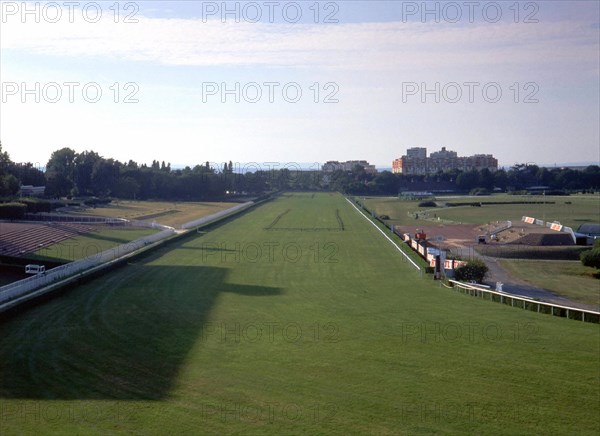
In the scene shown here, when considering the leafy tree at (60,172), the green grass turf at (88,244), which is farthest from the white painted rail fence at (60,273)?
the leafy tree at (60,172)

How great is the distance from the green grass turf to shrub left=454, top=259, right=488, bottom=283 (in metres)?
14.0

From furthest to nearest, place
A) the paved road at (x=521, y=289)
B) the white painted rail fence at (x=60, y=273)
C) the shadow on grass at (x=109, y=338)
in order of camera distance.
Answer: the paved road at (x=521, y=289) < the white painted rail fence at (x=60, y=273) < the shadow on grass at (x=109, y=338)

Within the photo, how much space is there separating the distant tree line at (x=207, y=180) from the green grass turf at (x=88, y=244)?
9.49 meters

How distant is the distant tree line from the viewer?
225 feet

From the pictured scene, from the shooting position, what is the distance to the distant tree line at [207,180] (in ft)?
225

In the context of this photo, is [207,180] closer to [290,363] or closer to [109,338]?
[109,338]

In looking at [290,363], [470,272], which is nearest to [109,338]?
[290,363]

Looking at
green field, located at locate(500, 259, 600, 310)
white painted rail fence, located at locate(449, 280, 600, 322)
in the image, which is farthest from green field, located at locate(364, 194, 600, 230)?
white painted rail fence, located at locate(449, 280, 600, 322)

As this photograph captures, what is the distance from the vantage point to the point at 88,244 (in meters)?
28.9

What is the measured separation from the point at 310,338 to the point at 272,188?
106401 mm

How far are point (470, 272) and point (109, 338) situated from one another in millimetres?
12982

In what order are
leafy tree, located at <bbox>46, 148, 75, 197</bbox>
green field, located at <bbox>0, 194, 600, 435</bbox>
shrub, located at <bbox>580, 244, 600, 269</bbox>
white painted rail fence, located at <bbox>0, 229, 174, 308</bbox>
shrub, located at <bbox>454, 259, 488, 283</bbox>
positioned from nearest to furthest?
green field, located at <bbox>0, 194, 600, 435</bbox>
white painted rail fence, located at <bbox>0, 229, 174, 308</bbox>
shrub, located at <bbox>454, 259, 488, 283</bbox>
shrub, located at <bbox>580, 244, 600, 269</bbox>
leafy tree, located at <bbox>46, 148, 75, 197</bbox>

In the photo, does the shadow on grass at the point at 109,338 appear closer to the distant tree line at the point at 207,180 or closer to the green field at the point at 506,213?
the distant tree line at the point at 207,180

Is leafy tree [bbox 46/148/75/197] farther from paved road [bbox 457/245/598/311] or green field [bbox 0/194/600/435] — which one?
paved road [bbox 457/245/598/311]
